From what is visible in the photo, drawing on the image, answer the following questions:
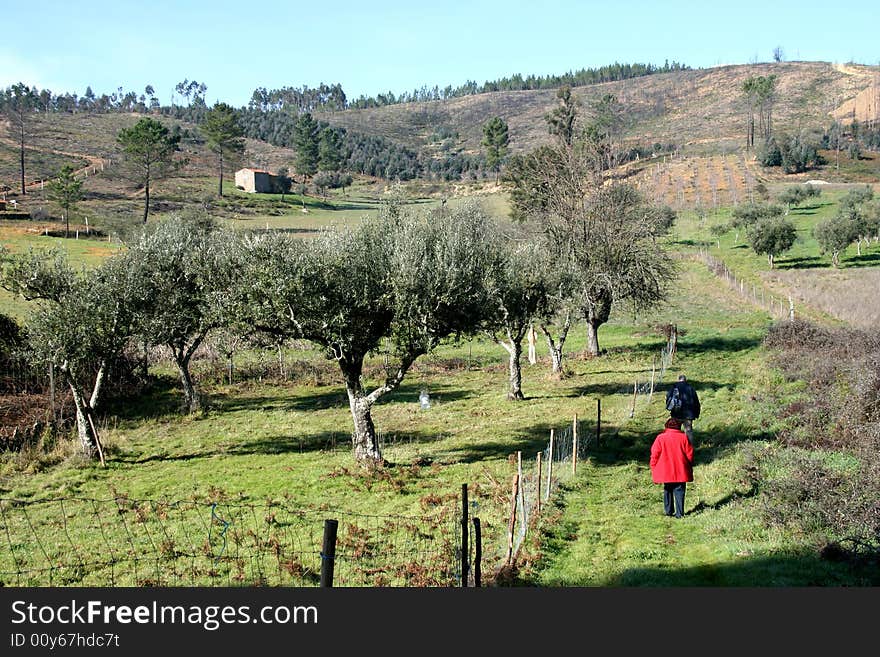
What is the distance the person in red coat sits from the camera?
14.1 metres

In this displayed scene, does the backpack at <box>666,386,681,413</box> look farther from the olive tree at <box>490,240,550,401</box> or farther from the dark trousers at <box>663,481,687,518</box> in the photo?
the olive tree at <box>490,240,550,401</box>

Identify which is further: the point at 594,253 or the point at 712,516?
the point at 594,253

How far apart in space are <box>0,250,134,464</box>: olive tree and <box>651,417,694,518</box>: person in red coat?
16.4 m

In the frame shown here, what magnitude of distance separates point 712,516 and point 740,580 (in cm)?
352

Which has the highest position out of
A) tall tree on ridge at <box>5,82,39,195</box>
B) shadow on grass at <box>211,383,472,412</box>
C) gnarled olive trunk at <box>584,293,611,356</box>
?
tall tree on ridge at <box>5,82,39,195</box>

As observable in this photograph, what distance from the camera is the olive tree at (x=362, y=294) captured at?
60.9ft

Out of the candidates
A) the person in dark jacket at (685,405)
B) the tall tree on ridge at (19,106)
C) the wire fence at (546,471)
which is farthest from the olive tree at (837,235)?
the tall tree on ridge at (19,106)

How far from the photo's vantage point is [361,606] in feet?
26.5

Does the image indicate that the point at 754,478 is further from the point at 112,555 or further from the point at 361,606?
the point at 112,555

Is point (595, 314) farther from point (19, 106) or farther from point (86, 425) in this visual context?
point (19, 106)

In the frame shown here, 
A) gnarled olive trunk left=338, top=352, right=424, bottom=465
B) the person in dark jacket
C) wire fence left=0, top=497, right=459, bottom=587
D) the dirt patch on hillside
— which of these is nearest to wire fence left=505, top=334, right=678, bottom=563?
wire fence left=0, top=497, right=459, bottom=587

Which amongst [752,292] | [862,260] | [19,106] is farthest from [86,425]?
[19,106]

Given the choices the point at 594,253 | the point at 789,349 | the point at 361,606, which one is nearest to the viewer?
the point at 361,606

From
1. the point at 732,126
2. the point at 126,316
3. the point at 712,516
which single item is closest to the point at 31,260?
the point at 126,316
